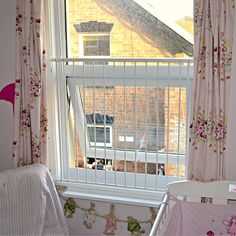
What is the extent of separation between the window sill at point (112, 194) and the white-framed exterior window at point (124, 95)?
0.12 ft

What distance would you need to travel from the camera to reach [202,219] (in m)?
1.82

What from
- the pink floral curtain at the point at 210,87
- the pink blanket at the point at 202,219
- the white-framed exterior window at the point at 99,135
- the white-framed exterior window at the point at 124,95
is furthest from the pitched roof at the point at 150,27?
the pink blanket at the point at 202,219

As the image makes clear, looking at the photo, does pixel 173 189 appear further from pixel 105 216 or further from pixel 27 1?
pixel 27 1

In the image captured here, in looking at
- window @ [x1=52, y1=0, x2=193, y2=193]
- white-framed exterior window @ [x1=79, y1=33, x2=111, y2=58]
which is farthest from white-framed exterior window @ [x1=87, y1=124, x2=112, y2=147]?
white-framed exterior window @ [x1=79, y1=33, x2=111, y2=58]

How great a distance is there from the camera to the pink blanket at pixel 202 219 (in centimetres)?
178

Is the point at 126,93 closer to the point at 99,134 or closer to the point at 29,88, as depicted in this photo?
the point at 99,134

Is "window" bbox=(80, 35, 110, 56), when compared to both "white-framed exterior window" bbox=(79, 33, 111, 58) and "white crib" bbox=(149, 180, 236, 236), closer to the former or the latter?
"white-framed exterior window" bbox=(79, 33, 111, 58)

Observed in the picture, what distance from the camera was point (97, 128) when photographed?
7.53ft

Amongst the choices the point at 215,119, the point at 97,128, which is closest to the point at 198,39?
the point at 215,119

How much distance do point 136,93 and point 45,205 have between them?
2.79ft

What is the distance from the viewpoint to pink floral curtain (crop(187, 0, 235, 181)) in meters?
1.74

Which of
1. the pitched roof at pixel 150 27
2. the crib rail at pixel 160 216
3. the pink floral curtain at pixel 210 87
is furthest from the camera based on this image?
the pitched roof at pixel 150 27

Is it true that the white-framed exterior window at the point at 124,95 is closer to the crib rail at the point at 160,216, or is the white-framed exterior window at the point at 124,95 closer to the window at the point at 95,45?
the window at the point at 95,45

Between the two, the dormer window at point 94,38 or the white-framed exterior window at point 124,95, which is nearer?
the white-framed exterior window at point 124,95
